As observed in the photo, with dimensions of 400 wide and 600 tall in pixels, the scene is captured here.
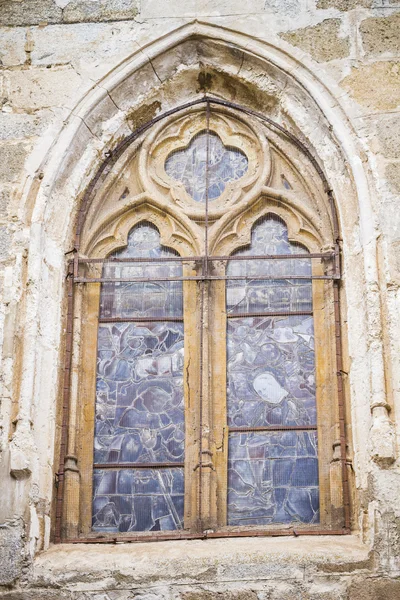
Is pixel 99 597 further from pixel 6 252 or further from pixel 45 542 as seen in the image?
pixel 6 252

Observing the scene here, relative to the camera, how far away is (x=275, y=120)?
7.09 meters

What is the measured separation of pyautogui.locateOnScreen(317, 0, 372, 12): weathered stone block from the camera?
22.9ft

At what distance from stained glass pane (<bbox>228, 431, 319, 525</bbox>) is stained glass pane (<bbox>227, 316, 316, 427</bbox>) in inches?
4.2

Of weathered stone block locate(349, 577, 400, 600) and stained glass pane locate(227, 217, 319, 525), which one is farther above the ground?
stained glass pane locate(227, 217, 319, 525)

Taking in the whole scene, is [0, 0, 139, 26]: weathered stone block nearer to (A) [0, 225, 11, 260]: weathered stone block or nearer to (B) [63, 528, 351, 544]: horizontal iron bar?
(A) [0, 225, 11, 260]: weathered stone block

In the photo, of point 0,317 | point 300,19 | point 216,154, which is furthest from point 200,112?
point 0,317

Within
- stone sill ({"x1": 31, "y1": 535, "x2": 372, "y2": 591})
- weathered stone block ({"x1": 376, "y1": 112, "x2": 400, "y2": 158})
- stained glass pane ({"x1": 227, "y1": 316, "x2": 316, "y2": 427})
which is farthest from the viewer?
weathered stone block ({"x1": 376, "y1": 112, "x2": 400, "y2": 158})

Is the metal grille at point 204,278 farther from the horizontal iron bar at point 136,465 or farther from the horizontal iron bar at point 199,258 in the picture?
the horizontal iron bar at point 136,465

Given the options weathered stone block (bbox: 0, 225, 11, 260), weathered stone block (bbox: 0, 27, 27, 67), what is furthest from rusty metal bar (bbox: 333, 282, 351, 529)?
weathered stone block (bbox: 0, 27, 27, 67)

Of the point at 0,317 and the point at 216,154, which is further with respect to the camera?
the point at 216,154

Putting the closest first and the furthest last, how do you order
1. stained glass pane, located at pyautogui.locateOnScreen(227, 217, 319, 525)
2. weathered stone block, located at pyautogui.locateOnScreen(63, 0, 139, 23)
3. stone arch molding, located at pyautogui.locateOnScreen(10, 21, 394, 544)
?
stone arch molding, located at pyautogui.locateOnScreen(10, 21, 394, 544) < stained glass pane, located at pyautogui.locateOnScreen(227, 217, 319, 525) < weathered stone block, located at pyautogui.locateOnScreen(63, 0, 139, 23)

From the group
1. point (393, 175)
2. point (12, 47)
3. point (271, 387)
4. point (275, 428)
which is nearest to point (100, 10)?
point (12, 47)

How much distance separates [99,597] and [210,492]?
0.81 meters

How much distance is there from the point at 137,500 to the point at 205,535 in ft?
1.52
